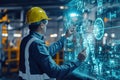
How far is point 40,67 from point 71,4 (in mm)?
1065

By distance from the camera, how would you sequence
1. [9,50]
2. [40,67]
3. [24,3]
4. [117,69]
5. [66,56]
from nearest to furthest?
[117,69], [40,67], [66,56], [24,3], [9,50]

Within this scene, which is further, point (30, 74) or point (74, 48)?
point (74, 48)

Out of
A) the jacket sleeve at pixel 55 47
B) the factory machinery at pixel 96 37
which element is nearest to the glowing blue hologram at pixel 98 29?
the factory machinery at pixel 96 37

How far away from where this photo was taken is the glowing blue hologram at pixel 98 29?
2.47m

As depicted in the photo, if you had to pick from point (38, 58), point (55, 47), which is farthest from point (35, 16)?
point (55, 47)

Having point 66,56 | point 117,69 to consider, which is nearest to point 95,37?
point 117,69

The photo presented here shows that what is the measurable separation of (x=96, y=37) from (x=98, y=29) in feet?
0.26

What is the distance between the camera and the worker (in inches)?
97.0

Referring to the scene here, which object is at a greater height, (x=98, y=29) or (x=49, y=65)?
(x=98, y=29)

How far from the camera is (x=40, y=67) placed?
254 centimetres

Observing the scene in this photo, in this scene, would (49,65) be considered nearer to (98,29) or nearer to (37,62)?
(37,62)

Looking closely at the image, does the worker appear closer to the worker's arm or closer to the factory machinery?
the worker's arm

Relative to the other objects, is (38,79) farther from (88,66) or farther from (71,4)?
(71,4)

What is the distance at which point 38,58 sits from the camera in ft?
8.15
